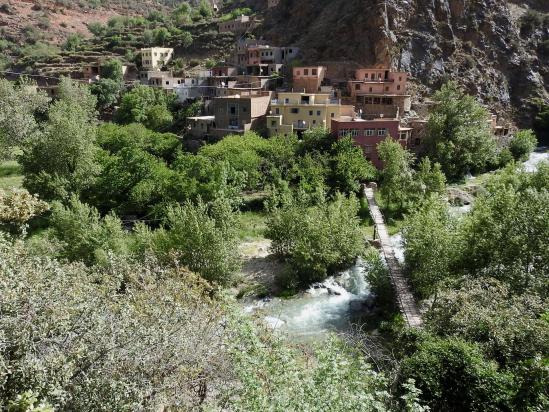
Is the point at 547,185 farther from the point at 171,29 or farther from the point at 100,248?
the point at 171,29

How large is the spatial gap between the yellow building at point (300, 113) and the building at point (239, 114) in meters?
1.12

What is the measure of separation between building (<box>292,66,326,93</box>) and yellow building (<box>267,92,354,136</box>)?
586cm

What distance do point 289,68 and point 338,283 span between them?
38881 mm

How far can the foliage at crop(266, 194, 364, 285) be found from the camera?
24609 mm

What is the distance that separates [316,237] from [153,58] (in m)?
53.7

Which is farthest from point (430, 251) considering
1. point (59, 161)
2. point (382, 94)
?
point (382, 94)

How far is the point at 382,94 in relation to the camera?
4684 centimetres

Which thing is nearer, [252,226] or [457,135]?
[252,226]

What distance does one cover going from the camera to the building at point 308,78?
1966 inches

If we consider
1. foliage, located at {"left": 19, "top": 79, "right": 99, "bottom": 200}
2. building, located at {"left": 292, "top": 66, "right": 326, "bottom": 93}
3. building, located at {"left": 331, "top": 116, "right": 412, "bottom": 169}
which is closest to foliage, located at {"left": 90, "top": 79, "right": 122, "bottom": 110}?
building, located at {"left": 292, "top": 66, "right": 326, "bottom": 93}

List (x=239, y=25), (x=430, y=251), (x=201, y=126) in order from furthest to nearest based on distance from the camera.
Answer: (x=239, y=25) < (x=201, y=126) < (x=430, y=251)

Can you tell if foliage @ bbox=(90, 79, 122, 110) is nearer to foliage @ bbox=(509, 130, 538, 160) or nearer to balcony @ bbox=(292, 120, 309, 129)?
balcony @ bbox=(292, 120, 309, 129)

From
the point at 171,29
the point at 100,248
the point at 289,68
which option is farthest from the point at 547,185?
the point at 171,29

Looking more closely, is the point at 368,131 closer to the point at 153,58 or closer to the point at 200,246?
the point at 200,246
